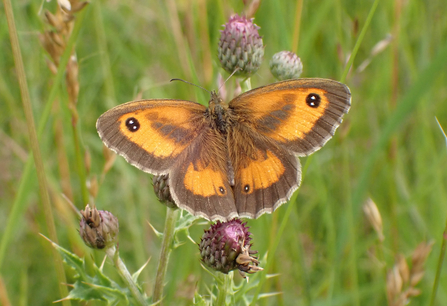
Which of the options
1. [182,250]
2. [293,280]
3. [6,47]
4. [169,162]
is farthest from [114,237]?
[6,47]

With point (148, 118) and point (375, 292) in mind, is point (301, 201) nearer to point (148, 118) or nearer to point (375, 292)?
point (375, 292)

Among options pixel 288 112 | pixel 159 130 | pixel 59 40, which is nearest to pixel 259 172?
pixel 288 112

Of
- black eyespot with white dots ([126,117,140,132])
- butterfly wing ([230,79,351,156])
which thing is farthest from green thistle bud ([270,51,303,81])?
black eyespot with white dots ([126,117,140,132])

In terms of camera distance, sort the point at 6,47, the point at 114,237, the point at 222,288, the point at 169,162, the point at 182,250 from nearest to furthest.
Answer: the point at 222,288 < the point at 114,237 < the point at 169,162 < the point at 182,250 < the point at 6,47

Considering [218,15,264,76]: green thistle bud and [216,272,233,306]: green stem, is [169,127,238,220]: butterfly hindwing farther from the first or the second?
[218,15,264,76]: green thistle bud

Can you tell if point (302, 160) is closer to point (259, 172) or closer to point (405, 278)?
point (259, 172)

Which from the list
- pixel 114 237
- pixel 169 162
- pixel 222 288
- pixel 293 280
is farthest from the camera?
pixel 293 280
